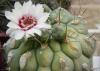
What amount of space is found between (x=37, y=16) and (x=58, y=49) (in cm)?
9

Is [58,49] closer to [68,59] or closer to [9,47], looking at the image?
[68,59]

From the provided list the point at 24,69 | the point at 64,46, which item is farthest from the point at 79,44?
the point at 24,69

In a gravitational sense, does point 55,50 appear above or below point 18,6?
below

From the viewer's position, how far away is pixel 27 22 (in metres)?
0.77

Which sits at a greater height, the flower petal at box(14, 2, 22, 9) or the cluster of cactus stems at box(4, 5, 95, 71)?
the flower petal at box(14, 2, 22, 9)

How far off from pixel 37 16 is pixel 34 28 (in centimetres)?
4

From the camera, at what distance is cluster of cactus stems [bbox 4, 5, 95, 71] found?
2.49ft

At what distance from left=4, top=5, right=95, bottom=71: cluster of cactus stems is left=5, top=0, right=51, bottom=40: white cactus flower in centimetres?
3

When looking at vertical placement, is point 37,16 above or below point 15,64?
above

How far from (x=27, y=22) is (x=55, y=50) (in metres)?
0.09

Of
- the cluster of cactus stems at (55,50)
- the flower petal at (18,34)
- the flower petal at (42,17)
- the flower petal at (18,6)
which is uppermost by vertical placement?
the flower petal at (18,6)

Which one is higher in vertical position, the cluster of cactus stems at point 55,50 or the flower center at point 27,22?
the flower center at point 27,22

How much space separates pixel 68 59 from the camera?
2.49 feet

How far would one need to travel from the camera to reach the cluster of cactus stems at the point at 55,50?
76 cm
